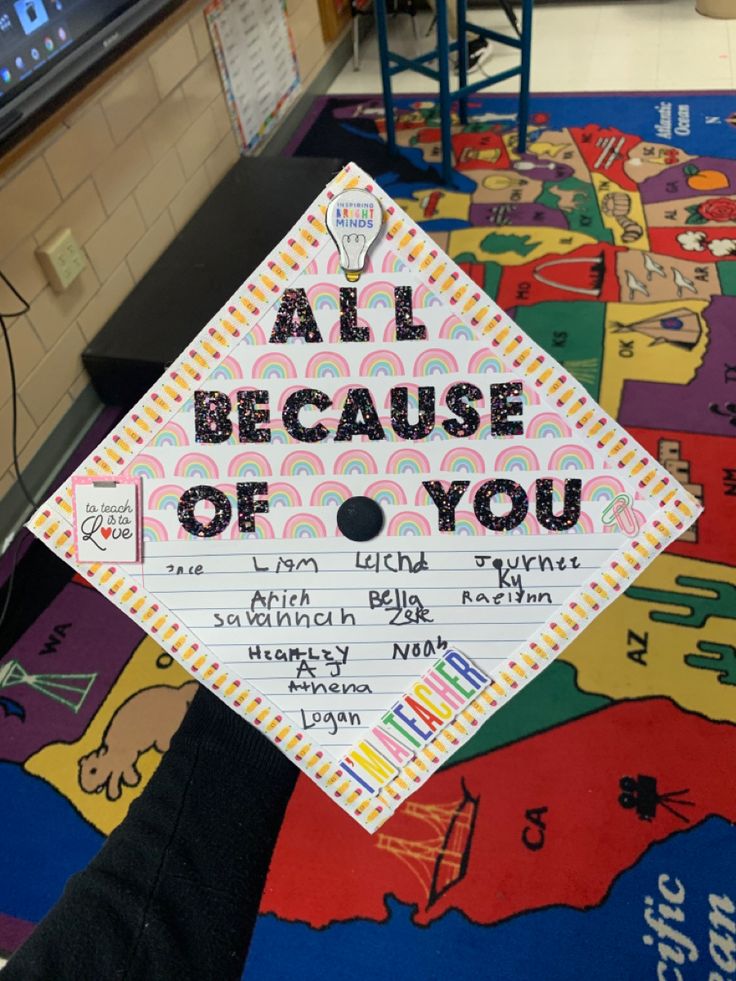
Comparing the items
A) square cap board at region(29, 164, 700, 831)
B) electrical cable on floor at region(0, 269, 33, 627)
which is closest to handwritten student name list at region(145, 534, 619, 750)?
square cap board at region(29, 164, 700, 831)

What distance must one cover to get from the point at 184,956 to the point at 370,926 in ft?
2.11

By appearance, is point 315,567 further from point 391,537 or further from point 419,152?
point 419,152

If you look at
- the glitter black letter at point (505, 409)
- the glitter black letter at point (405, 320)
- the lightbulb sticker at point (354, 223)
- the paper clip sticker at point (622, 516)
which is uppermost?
the lightbulb sticker at point (354, 223)

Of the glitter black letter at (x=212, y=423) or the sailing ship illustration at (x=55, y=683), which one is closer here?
the glitter black letter at (x=212, y=423)

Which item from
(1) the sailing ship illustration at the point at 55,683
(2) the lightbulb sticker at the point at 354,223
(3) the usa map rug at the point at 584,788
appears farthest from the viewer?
(1) the sailing ship illustration at the point at 55,683

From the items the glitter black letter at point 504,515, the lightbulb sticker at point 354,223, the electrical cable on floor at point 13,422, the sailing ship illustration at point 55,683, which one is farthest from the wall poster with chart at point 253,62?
the glitter black letter at point 504,515

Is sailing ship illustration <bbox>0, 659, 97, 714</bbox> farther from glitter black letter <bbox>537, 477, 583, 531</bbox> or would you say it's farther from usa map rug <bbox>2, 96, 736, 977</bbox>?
glitter black letter <bbox>537, 477, 583, 531</bbox>

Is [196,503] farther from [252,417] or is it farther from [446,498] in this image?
[446,498]

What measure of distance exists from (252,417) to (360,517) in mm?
110

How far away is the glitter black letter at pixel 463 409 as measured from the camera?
0.54 m

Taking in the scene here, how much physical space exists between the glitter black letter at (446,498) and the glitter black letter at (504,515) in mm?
14

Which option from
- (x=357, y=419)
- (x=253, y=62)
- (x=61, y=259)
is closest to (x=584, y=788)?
(x=357, y=419)

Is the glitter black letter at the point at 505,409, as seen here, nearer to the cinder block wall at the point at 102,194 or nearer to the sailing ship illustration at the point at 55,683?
the cinder block wall at the point at 102,194

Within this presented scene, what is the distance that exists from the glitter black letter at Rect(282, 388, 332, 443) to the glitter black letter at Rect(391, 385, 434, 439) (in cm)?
5
